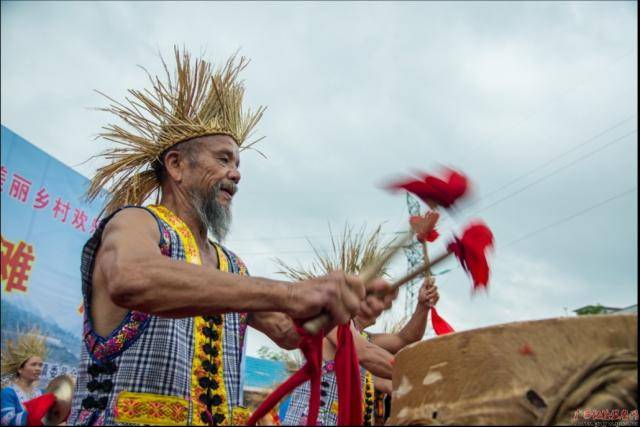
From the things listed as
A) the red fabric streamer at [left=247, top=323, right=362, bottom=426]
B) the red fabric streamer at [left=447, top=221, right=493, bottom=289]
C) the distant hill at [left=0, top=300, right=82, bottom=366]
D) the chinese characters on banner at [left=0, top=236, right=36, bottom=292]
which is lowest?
the red fabric streamer at [left=247, top=323, right=362, bottom=426]

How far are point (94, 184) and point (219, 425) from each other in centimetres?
142

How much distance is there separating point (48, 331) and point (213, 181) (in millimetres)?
6150

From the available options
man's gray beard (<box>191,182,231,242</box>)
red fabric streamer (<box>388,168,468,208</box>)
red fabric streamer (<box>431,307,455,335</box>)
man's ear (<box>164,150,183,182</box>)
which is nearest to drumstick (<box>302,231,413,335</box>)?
red fabric streamer (<box>388,168,468,208</box>)

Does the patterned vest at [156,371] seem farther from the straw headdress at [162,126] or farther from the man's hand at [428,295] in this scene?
the man's hand at [428,295]

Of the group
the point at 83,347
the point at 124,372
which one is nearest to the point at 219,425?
the point at 124,372

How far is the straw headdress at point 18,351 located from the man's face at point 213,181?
5.56m

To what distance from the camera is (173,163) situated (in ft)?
9.91

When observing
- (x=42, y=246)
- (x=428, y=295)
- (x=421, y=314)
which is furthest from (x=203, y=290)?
(x=42, y=246)

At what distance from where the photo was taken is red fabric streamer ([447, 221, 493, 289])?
6.98 ft

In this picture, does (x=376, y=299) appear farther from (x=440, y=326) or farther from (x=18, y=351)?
(x=18, y=351)

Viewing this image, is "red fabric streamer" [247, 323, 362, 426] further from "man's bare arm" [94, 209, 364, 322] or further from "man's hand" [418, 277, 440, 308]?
"man's hand" [418, 277, 440, 308]

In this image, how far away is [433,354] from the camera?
1710 mm

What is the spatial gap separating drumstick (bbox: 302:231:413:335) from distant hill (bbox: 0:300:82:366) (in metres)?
6.42

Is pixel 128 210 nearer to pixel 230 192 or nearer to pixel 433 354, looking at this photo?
pixel 230 192
